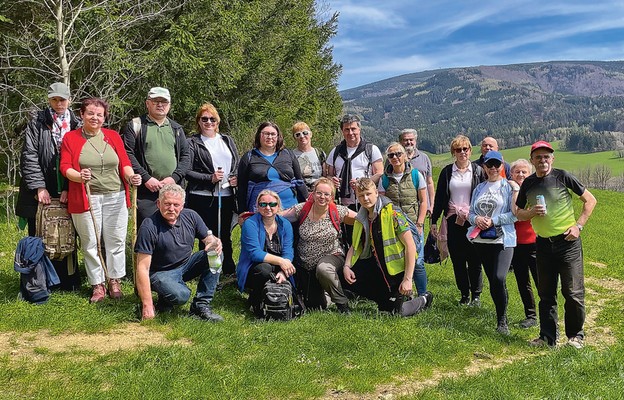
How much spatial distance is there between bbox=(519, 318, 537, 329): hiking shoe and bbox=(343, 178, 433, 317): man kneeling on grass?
1.39 m

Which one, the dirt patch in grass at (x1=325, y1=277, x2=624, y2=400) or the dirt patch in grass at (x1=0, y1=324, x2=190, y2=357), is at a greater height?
the dirt patch in grass at (x1=0, y1=324, x2=190, y2=357)

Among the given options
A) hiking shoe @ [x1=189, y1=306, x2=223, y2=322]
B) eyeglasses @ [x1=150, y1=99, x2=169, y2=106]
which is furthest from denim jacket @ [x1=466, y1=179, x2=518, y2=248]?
eyeglasses @ [x1=150, y1=99, x2=169, y2=106]

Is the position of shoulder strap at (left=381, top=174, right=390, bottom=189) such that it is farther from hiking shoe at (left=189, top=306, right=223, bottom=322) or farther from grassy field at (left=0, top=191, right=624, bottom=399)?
hiking shoe at (left=189, top=306, right=223, bottom=322)

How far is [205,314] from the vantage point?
19.1 ft

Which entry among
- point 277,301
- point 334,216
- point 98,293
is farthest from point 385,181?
point 98,293

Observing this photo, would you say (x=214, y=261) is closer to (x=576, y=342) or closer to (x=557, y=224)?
(x=557, y=224)

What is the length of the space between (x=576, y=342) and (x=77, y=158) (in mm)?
5995

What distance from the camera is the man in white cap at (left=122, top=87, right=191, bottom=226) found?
606 centimetres

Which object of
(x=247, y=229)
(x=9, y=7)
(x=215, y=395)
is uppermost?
(x=9, y=7)

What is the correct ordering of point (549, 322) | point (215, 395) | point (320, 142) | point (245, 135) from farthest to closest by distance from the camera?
point (320, 142) < point (245, 135) < point (549, 322) < point (215, 395)

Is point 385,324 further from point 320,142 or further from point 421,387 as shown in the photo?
point 320,142

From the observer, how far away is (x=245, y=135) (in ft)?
59.9

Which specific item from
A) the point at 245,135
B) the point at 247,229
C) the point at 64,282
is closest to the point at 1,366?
the point at 64,282

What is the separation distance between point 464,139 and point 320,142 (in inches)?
822
